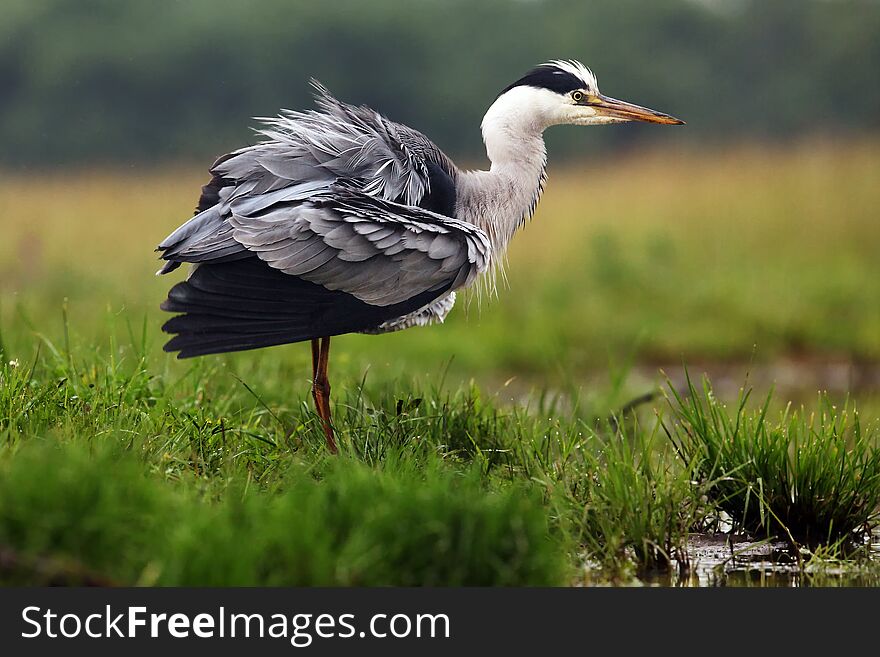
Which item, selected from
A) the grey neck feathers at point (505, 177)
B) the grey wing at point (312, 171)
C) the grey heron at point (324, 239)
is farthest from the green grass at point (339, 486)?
the grey neck feathers at point (505, 177)

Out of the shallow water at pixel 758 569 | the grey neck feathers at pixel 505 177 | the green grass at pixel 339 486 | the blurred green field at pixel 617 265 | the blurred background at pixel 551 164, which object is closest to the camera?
the green grass at pixel 339 486

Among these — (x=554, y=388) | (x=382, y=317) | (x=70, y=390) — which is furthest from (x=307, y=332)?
(x=554, y=388)

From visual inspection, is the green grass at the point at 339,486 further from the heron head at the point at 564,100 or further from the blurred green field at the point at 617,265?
the heron head at the point at 564,100

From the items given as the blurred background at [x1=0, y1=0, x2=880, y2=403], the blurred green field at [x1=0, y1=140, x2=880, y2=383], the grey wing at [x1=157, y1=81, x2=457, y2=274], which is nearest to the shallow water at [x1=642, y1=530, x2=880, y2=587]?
the blurred background at [x1=0, y1=0, x2=880, y2=403]

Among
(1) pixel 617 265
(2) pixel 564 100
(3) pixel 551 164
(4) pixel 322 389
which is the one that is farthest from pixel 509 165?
(3) pixel 551 164

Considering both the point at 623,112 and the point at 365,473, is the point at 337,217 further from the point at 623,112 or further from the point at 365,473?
the point at 623,112

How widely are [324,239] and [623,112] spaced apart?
5.81 ft

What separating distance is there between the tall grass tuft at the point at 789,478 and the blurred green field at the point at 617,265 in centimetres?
222

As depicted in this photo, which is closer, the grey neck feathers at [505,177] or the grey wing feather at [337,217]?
the grey wing feather at [337,217]

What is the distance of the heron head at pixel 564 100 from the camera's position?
5598mm

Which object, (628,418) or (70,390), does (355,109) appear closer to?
(70,390)

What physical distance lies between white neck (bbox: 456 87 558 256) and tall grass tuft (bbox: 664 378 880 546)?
135 centimetres

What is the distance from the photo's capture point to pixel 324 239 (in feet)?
15.3

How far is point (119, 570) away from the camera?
3.45 m
